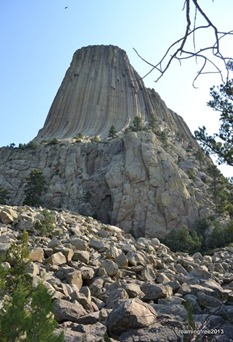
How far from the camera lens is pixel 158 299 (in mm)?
8680

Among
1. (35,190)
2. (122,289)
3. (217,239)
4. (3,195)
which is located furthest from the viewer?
(3,195)

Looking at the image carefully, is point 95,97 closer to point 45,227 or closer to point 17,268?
point 45,227

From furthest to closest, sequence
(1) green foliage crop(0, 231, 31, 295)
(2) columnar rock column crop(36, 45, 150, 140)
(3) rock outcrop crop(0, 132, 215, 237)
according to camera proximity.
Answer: (2) columnar rock column crop(36, 45, 150, 140) → (3) rock outcrop crop(0, 132, 215, 237) → (1) green foliage crop(0, 231, 31, 295)

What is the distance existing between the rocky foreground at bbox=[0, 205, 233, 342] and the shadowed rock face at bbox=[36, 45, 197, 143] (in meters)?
36.4

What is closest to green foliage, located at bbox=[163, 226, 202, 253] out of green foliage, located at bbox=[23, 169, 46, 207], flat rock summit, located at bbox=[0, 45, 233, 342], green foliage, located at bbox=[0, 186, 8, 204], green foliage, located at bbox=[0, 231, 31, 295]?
flat rock summit, located at bbox=[0, 45, 233, 342]

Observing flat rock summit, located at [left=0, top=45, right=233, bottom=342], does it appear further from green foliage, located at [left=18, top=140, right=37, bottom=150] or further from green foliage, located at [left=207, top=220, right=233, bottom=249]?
green foliage, located at [left=207, top=220, right=233, bottom=249]

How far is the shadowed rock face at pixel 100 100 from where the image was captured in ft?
182

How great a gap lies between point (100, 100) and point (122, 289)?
171 feet

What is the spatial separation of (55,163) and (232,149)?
28.8 metres

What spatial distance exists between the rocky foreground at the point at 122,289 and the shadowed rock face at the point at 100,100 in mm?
36379

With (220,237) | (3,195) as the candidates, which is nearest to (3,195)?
(3,195)

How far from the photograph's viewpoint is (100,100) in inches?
2334

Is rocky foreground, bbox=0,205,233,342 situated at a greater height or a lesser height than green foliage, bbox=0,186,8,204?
lesser

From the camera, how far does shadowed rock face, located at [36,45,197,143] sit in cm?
5541
